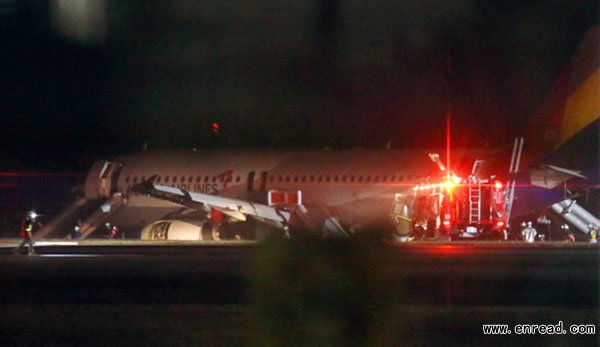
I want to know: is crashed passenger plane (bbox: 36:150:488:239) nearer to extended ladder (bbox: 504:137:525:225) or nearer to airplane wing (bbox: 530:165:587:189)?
extended ladder (bbox: 504:137:525:225)

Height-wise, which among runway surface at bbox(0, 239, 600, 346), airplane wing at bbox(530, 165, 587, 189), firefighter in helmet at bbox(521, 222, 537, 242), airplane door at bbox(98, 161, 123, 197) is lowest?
runway surface at bbox(0, 239, 600, 346)

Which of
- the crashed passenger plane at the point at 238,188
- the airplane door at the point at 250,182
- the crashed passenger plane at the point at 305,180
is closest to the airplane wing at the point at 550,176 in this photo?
the crashed passenger plane at the point at 305,180

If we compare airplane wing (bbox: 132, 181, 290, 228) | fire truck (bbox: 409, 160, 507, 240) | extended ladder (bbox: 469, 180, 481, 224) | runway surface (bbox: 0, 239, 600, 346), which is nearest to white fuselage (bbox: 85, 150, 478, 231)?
fire truck (bbox: 409, 160, 507, 240)

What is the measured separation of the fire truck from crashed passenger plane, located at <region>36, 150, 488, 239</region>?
0.98 metres

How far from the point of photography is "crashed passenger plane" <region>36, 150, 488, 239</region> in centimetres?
3797

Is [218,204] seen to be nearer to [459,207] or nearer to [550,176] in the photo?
[459,207]

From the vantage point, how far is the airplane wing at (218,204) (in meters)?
37.6

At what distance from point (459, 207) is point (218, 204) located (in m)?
8.94

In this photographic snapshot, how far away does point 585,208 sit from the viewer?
129 ft

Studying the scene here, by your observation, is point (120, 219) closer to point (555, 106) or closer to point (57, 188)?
point (57, 188)

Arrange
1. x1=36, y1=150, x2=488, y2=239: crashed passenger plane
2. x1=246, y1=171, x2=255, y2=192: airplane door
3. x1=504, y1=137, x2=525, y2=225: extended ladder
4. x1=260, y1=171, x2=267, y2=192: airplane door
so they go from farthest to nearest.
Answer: x1=246, y1=171, x2=255, y2=192: airplane door < x1=260, y1=171, x2=267, y2=192: airplane door < x1=36, y1=150, x2=488, y2=239: crashed passenger plane < x1=504, y1=137, x2=525, y2=225: extended ladder

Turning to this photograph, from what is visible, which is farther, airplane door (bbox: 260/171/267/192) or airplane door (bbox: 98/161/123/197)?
airplane door (bbox: 98/161/123/197)

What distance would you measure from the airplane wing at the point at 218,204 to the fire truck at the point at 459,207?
16.8 feet

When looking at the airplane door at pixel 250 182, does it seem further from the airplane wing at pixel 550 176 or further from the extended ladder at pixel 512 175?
the airplane wing at pixel 550 176
